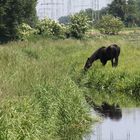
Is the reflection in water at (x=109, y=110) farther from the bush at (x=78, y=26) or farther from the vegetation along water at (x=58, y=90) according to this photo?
the bush at (x=78, y=26)

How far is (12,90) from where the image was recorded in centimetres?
1305

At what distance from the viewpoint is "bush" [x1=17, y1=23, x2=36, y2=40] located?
153 ft

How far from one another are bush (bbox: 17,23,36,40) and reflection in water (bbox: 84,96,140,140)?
2767 centimetres

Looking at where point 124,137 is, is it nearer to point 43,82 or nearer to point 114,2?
point 43,82

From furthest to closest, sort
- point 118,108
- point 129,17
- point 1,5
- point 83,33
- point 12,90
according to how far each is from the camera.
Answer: point 129,17 → point 83,33 → point 1,5 → point 118,108 → point 12,90

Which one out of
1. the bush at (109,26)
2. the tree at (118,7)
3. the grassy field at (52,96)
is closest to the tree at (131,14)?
the tree at (118,7)

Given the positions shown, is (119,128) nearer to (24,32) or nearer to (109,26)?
(24,32)

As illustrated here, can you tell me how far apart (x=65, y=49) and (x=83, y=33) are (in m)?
13.3

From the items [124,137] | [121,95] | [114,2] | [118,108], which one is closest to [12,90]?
[124,137]

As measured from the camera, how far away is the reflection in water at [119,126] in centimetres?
1445

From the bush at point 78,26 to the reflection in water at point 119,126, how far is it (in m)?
29.7

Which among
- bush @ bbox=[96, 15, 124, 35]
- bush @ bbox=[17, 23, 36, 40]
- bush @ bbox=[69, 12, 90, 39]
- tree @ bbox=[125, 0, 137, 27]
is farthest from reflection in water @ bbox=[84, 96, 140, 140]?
tree @ bbox=[125, 0, 137, 27]

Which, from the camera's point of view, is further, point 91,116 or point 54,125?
point 91,116

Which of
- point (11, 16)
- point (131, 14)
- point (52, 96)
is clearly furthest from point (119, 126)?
point (131, 14)
